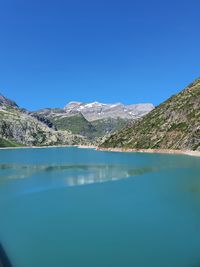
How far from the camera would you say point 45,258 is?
34469 mm

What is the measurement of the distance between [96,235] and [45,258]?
8.33 m

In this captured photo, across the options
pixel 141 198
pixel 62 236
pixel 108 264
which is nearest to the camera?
pixel 108 264

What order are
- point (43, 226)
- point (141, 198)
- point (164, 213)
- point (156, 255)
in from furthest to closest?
point (141, 198)
point (164, 213)
point (43, 226)
point (156, 255)

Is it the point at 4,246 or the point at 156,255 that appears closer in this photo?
the point at 156,255

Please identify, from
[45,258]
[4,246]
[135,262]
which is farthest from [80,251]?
[4,246]

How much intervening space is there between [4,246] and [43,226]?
24.0 ft

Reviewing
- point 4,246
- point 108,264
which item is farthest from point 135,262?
point 4,246

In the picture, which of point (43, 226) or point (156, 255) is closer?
point (156, 255)

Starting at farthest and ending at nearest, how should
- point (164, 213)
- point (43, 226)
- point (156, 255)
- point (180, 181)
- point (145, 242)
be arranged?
1. point (180, 181)
2. point (164, 213)
3. point (43, 226)
4. point (145, 242)
5. point (156, 255)

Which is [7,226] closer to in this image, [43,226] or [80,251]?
[43,226]

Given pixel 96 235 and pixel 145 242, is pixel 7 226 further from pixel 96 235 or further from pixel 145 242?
pixel 145 242

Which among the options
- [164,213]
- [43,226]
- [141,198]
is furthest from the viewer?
[141,198]

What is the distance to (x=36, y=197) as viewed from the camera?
69.1 metres

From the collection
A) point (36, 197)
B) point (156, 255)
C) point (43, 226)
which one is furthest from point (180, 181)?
point (156, 255)
